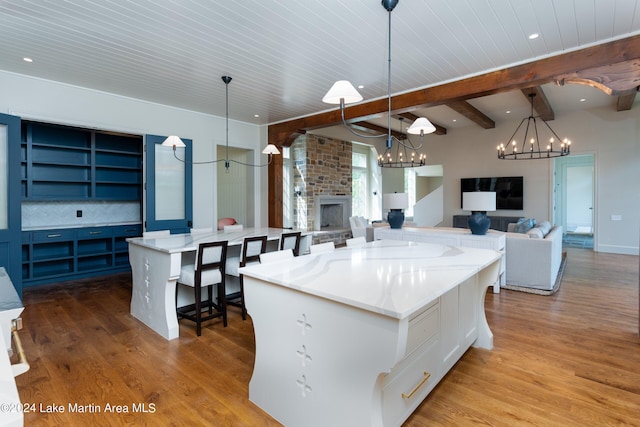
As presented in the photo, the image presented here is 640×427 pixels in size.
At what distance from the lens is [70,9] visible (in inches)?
101

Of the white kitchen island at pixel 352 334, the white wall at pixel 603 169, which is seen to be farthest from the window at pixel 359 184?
the white kitchen island at pixel 352 334

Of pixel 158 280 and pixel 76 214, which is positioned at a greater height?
pixel 76 214

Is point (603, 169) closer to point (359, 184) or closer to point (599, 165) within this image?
point (599, 165)

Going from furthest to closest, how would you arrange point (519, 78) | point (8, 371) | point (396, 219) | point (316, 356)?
point (396, 219) → point (519, 78) → point (316, 356) → point (8, 371)

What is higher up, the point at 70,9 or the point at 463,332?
the point at 70,9

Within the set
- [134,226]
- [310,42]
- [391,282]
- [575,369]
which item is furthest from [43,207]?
[575,369]

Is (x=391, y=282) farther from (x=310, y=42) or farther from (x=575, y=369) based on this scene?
(x=310, y=42)

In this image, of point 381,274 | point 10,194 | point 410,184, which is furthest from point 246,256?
point 410,184

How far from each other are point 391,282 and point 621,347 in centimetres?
246

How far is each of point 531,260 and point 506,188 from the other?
171 inches

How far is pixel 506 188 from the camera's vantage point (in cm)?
801

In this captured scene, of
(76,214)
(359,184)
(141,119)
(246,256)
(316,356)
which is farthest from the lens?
(359,184)

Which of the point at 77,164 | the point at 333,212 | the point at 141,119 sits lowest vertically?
the point at 333,212

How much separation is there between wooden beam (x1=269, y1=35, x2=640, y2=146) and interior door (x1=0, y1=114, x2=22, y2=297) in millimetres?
4156
